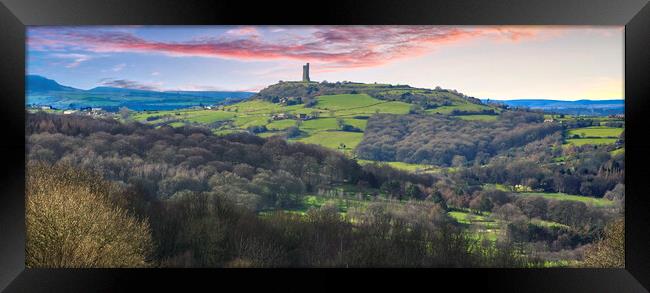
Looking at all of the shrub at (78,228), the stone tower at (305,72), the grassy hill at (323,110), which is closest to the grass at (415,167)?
the grassy hill at (323,110)

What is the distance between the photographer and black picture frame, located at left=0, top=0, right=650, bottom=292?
804 cm

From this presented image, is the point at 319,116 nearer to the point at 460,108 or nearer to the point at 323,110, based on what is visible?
the point at 323,110

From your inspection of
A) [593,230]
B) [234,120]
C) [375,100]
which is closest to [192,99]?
[234,120]

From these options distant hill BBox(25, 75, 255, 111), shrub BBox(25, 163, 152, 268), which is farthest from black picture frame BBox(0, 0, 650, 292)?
distant hill BBox(25, 75, 255, 111)

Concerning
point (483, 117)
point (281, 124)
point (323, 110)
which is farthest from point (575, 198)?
point (281, 124)

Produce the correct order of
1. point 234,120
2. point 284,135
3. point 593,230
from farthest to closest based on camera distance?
point 284,135 < point 234,120 < point 593,230

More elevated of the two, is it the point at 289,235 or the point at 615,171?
the point at 615,171

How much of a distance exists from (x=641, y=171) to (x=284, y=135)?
47.4 ft

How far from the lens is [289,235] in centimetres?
1916
